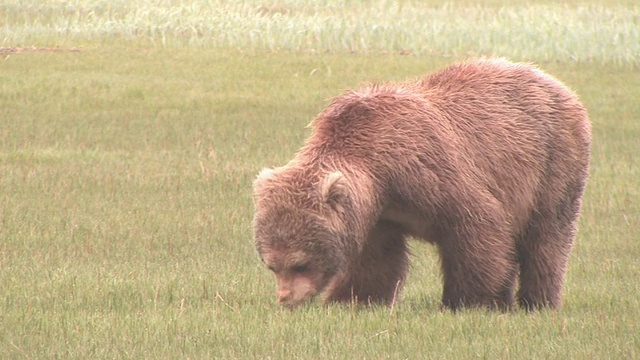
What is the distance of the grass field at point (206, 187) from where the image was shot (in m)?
6.55

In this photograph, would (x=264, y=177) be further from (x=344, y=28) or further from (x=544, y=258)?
(x=344, y=28)

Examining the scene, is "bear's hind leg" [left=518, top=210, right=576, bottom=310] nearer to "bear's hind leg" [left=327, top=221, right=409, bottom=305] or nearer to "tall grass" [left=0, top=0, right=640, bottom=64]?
"bear's hind leg" [left=327, top=221, right=409, bottom=305]

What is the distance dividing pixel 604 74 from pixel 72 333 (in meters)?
17.0

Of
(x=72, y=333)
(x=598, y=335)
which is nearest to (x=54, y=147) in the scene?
(x=72, y=333)

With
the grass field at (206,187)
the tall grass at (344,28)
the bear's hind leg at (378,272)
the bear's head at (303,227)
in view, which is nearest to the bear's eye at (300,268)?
the bear's head at (303,227)

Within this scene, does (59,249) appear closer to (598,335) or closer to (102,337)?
(102,337)

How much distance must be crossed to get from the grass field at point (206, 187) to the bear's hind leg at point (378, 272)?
272 mm

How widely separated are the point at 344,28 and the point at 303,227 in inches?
728

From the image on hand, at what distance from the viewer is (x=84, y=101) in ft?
59.7

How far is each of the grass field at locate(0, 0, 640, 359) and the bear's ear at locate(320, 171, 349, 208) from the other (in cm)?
72

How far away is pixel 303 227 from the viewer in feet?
21.4

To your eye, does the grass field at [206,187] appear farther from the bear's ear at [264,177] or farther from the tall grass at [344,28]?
the bear's ear at [264,177]

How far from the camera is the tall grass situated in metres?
23.5

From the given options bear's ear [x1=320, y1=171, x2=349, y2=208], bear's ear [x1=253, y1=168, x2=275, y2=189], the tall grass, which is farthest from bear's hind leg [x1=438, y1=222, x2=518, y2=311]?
the tall grass
